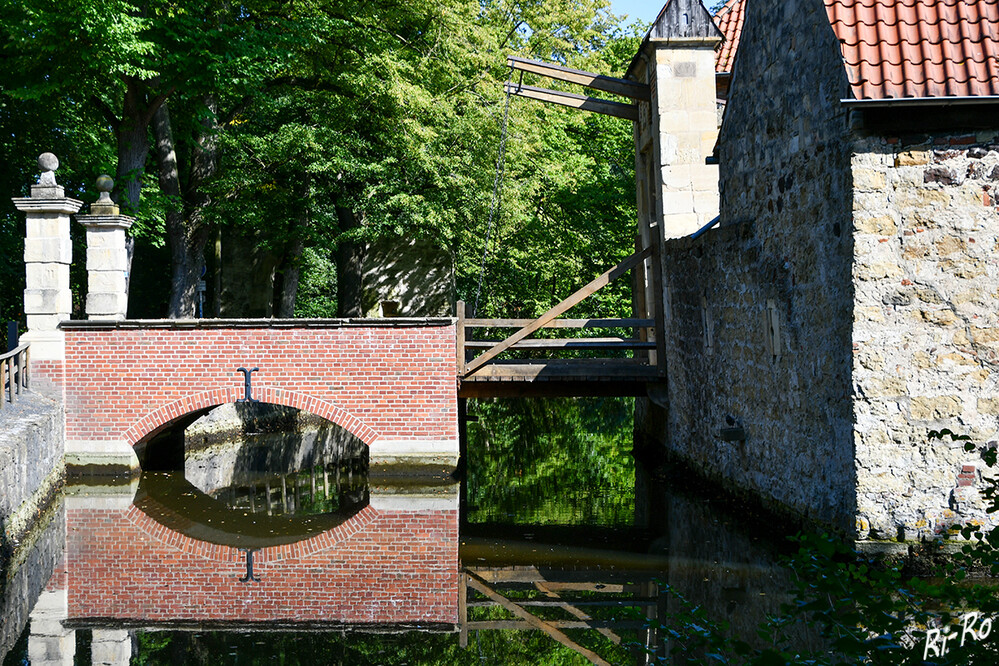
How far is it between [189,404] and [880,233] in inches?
377

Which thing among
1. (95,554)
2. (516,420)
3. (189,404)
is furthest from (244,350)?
(516,420)

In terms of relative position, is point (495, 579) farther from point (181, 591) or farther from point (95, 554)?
point (95, 554)

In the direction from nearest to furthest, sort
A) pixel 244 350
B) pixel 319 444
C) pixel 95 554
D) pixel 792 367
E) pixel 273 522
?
pixel 792 367
pixel 95 554
pixel 273 522
pixel 244 350
pixel 319 444

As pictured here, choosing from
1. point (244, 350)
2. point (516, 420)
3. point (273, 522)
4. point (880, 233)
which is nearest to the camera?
point (880, 233)

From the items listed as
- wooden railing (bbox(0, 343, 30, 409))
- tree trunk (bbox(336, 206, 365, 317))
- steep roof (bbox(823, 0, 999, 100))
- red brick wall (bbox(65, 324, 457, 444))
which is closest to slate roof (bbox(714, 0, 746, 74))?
red brick wall (bbox(65, 324, 457, 444))

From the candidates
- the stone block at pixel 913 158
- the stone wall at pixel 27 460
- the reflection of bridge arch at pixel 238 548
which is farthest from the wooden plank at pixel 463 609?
the stone block at pixel 913 158

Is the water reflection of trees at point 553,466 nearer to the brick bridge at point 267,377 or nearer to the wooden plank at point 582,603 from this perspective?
the brick bridge at point 267,377

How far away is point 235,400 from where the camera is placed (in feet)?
43.3

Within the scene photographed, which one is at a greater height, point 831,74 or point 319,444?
point 831,74

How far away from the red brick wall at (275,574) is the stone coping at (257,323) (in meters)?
3.19

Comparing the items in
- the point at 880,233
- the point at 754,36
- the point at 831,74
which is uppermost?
the point at 754,36

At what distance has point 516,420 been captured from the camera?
2250cm

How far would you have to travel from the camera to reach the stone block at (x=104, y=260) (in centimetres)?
1400

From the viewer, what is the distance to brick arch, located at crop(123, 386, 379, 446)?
43.4 feet
